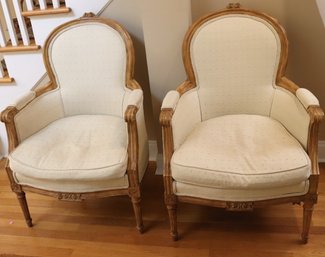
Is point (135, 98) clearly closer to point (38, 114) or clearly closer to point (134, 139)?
point (134, 139)

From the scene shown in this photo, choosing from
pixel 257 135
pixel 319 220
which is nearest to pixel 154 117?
pixel 257 135

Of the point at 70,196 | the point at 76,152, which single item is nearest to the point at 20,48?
the point at 76,152

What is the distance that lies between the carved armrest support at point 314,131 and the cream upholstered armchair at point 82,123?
2.57ft

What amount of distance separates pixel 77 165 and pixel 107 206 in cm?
53

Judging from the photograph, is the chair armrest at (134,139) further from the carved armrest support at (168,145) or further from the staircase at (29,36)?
the staircase at (29,36)

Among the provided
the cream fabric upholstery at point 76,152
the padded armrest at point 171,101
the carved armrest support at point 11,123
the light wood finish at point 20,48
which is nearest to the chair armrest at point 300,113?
the padded armrest at point 171,101

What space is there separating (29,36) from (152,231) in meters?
1.52

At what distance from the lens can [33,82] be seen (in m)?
2.35

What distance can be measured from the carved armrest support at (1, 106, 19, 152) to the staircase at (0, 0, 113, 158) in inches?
18.0

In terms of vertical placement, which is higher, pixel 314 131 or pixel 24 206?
pixel 314 131

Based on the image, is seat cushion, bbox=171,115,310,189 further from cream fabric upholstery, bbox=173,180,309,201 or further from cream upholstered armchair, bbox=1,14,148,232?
cream upholstered armchair, bbox=1,14,148,232

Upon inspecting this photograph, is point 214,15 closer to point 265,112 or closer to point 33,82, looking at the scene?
point 265,112

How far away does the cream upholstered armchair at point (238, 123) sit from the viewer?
5.03 ft

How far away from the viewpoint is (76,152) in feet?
5.81
